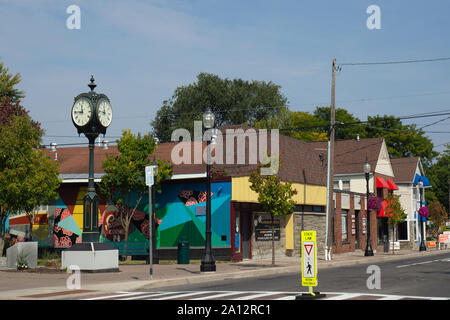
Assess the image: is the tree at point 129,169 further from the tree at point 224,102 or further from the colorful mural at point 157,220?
the tree at point 224,102

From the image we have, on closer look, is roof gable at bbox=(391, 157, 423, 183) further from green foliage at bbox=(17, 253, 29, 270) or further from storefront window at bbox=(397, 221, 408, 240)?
green foliage at bbox=(17, 253, 29, 270)

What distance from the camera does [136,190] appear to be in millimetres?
32812

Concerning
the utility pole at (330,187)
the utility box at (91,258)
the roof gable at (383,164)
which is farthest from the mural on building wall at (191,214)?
the roof gable at (383,164)

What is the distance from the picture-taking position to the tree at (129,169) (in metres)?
30.9

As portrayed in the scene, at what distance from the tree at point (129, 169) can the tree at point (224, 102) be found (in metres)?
34.0

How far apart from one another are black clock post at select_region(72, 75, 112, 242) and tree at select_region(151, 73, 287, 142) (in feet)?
139

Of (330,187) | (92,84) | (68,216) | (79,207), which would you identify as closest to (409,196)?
(330,187)

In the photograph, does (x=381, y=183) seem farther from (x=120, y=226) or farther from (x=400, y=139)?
(x=400, y=139)

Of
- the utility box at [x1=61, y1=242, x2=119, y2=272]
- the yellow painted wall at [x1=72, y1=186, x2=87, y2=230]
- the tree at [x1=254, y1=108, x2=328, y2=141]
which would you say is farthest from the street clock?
the tree at [x1=254, y1=108, x2=328, y2=141]

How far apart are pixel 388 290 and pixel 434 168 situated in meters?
86.3

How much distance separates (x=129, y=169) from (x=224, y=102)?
37.5 metres

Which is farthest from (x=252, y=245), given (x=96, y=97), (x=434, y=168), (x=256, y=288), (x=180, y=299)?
(x=434, y=168)

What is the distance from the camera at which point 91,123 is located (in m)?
23.4
